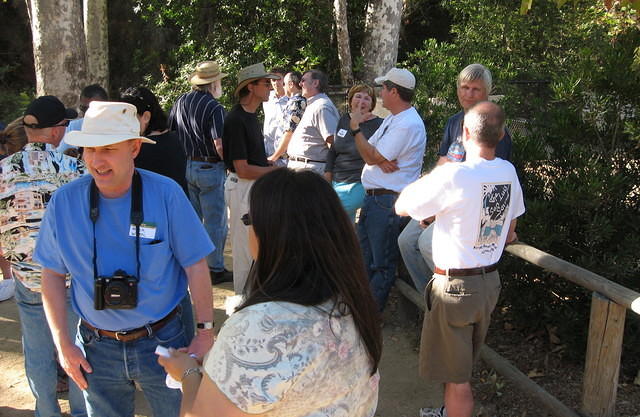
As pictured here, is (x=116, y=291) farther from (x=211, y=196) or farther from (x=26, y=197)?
(x=211, y=196)

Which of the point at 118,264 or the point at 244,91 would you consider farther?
the point at 244,91

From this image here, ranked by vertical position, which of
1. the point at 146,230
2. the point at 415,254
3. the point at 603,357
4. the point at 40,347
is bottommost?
the point at 40,347

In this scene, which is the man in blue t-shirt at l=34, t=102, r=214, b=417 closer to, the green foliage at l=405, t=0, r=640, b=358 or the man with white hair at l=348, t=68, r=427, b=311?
the man with white hair at l=348, t=68, r=427, b=311

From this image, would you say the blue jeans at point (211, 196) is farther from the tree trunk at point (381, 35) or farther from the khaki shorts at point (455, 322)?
the tree trunk at point (381, 35)

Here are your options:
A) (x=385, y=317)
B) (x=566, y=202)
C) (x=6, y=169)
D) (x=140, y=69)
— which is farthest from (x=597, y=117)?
(x=140, y=69)

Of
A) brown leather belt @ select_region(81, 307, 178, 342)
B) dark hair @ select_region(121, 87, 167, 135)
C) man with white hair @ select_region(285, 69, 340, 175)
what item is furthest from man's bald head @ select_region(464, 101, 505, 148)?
man with white hair @ select_region(285, 69, 340, 175)

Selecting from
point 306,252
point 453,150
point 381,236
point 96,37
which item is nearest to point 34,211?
point 306,252

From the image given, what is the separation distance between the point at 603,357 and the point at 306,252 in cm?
210

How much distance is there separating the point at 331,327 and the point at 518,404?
261 centimetres

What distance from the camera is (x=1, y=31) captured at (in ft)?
52.7

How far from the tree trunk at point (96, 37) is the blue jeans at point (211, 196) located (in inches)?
241

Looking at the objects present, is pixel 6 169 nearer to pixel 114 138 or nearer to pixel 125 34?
pixel 114 138

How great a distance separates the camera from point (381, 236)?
178 inches

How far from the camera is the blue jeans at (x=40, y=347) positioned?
3158 mm
